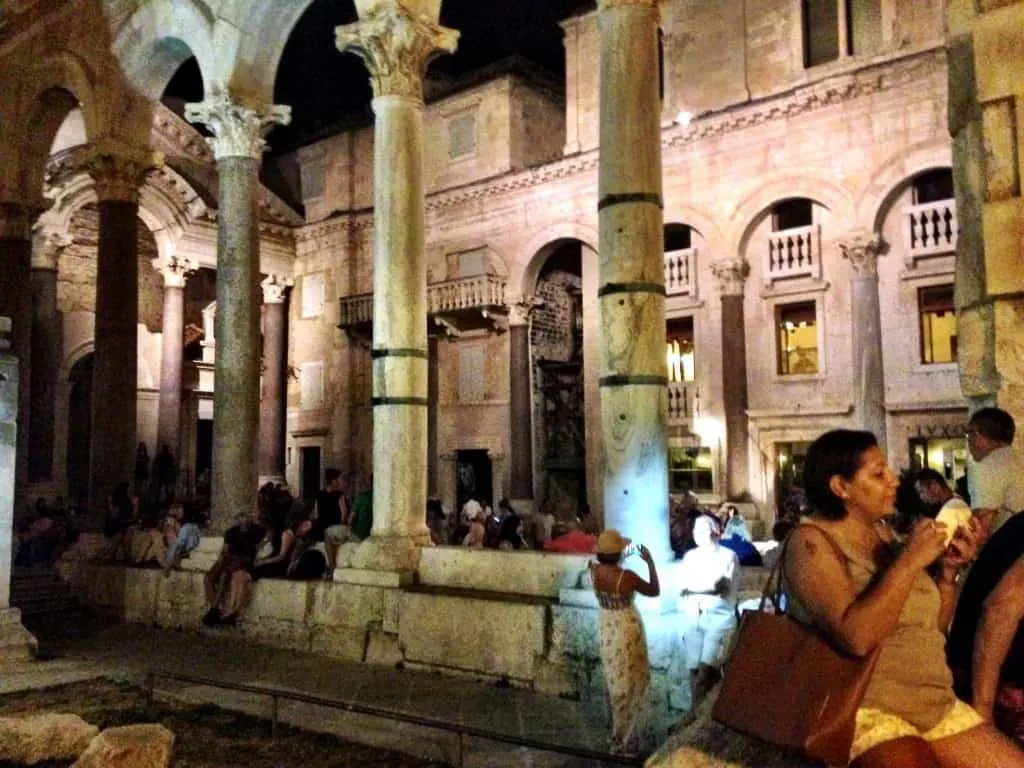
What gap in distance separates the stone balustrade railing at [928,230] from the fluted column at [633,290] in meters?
10.7

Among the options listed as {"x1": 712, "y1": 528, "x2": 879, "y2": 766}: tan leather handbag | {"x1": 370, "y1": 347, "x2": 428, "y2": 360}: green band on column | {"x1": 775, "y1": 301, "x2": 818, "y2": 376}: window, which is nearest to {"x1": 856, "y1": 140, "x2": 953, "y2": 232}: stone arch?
{"x1": 775, "y1": 301, "x2": 818, "y2": 376}: window

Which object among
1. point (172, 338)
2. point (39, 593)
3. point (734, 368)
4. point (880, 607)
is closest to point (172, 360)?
point (172, 338)

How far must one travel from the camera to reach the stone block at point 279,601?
9641 millimetres

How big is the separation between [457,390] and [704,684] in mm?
18966

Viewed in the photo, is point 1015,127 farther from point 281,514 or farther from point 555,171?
point 555,171

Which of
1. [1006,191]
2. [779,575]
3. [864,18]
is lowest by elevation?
[779,575]

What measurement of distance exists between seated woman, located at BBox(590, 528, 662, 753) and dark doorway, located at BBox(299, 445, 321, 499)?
69.0 ft

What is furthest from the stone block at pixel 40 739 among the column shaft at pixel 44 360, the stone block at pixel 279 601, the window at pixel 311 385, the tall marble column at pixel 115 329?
the window at pixel 311 385

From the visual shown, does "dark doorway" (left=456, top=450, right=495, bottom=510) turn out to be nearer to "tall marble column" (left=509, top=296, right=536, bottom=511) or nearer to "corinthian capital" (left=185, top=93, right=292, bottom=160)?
"tall marble column" (left=509, top=296, right=536, bottom=511)

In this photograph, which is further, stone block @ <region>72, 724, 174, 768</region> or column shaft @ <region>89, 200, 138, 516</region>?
column shaft @ <region>89, 200, 138, 516</region>

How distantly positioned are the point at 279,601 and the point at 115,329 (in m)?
6.18

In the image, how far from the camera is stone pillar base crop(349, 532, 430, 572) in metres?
9.09

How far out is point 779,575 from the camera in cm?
287

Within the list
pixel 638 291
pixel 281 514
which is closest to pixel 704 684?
pixel 638 291
